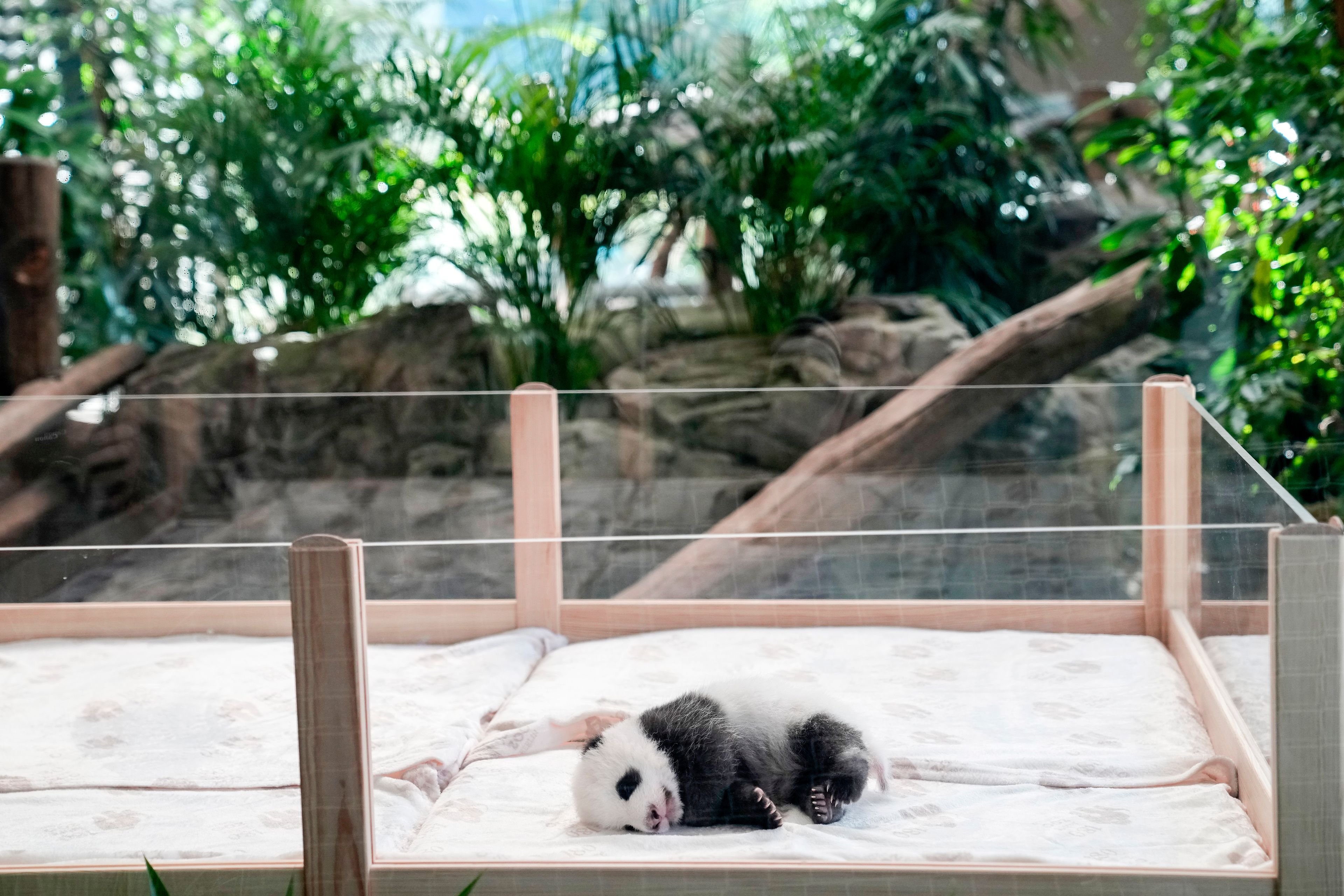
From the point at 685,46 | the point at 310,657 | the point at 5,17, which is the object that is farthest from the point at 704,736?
the point at 5,17

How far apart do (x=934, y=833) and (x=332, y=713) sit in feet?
1.76

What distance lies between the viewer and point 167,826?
1016 mm

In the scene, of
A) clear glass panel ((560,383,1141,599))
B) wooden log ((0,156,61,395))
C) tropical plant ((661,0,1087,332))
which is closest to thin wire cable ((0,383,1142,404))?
clear glass panel ((560,383,1141,599))

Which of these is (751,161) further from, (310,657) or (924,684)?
(310,657)

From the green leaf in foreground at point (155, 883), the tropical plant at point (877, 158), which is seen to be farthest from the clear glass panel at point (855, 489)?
the tropical plant at point (877, 158)

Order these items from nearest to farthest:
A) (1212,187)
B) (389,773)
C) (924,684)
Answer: (389,773), (924,684), (1212,187)

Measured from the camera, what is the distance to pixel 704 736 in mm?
1036

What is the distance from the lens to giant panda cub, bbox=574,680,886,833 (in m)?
1.01

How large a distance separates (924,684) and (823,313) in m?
2.12

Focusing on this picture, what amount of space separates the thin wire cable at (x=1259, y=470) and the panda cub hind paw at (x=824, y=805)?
0.47 meters

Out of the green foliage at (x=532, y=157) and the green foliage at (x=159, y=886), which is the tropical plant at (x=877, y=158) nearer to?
the green foliage at (x=532, y=157)

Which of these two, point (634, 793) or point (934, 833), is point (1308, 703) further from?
point (634, 793)

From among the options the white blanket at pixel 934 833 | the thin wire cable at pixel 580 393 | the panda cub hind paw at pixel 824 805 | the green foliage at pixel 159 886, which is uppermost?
the thin wire cable at pixel 580 393

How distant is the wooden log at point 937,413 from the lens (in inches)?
51.9
